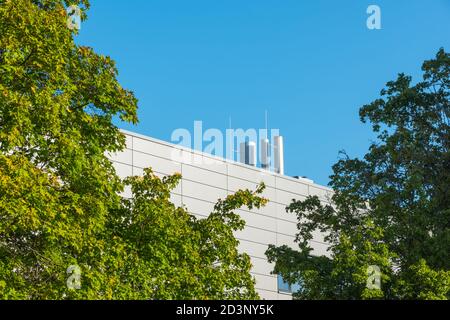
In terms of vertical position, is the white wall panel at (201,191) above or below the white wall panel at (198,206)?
above

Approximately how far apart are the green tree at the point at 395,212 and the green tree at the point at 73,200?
19.7 ft

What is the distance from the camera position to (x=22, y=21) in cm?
2350

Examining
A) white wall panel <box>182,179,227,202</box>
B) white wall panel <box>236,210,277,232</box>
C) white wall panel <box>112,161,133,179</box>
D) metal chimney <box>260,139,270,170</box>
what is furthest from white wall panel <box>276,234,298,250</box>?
metal chimney <box>260,139,270,170</box>

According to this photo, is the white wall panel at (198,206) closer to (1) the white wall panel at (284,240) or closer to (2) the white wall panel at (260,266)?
(2) the white wall panel at (260,266)

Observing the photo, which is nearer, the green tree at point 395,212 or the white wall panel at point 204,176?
the green tree at point 395,212

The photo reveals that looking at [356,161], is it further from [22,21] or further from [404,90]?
[22,21]

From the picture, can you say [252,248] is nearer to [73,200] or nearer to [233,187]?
[233,187]

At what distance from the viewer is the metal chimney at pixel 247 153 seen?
244 ft

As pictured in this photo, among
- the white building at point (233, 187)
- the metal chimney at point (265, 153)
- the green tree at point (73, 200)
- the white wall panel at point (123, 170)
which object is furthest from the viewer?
the metal chimney at point (265, 153)

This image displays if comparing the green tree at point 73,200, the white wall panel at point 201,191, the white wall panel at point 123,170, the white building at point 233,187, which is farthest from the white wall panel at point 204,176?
the green tree at point 73,200

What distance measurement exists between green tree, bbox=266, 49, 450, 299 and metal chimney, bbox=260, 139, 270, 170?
35702 millimetres

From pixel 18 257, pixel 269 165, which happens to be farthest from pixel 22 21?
pixel 269 165

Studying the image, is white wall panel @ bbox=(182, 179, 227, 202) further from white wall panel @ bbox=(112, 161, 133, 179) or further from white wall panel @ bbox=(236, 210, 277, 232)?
white wall panel @ bbox=(112, 161, 133, 179)
